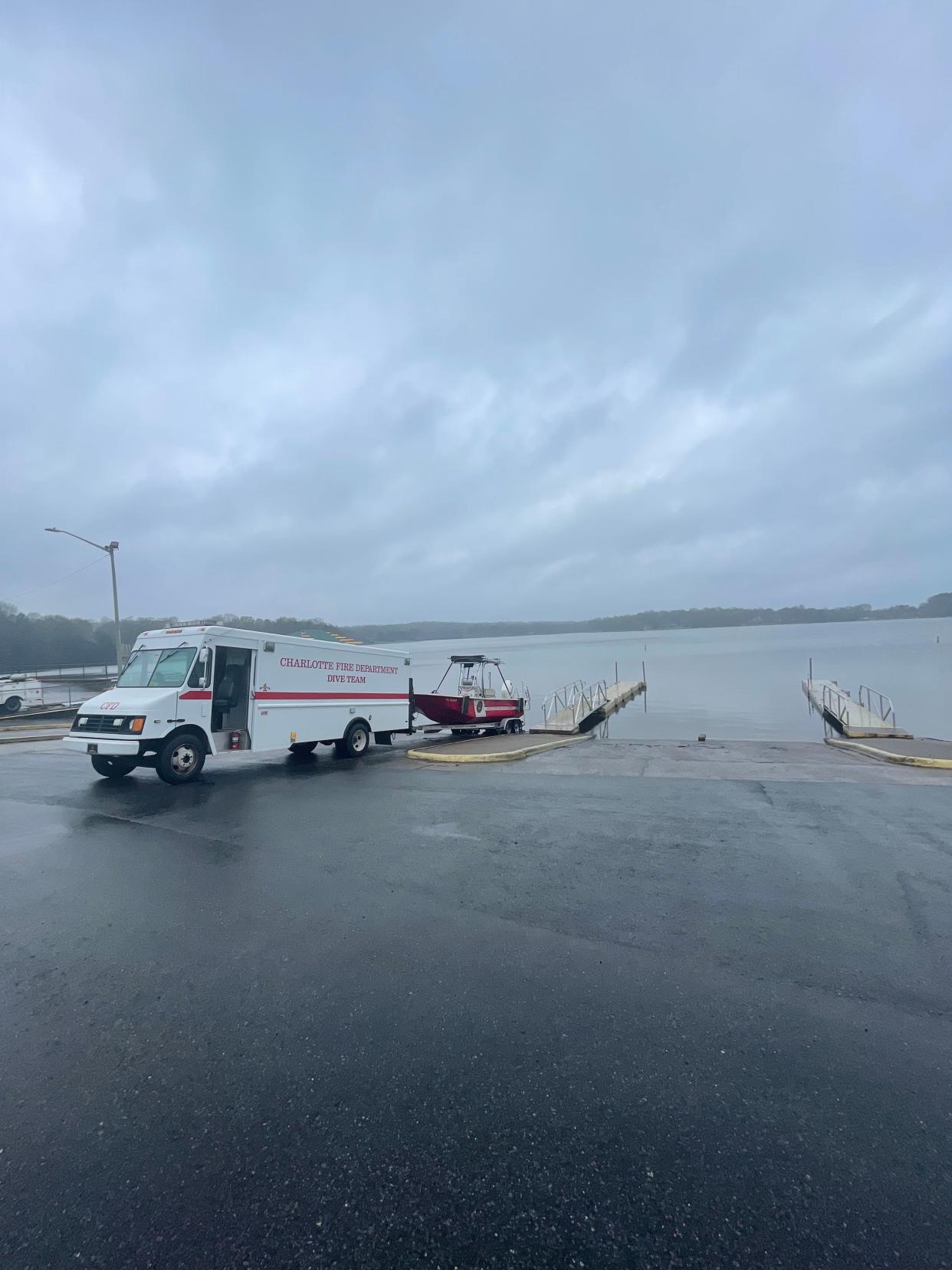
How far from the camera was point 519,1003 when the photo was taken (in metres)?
3.77

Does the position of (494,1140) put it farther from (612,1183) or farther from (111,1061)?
(111,1061)

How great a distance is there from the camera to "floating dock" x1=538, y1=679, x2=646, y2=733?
949 inches

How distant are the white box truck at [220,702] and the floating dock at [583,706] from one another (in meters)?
9.25

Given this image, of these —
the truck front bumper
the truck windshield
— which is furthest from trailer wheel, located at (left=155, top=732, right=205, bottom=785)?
the truck windshield

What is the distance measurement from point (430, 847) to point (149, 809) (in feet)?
14.6

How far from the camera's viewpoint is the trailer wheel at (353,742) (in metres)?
14.0

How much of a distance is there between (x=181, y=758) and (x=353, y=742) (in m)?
4.05

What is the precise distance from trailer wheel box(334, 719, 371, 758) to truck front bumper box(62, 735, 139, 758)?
4.41 m

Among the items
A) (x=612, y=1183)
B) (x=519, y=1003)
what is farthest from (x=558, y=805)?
(x=612, y=1183)

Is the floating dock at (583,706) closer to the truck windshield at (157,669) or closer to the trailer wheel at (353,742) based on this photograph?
the trailer wheel at (353,742)

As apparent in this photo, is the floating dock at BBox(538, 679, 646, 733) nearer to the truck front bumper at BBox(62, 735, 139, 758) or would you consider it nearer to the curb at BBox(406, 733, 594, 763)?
the curb at BBox(406, 733, 594, 763)

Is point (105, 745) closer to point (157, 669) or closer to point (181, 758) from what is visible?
point (181, 758)

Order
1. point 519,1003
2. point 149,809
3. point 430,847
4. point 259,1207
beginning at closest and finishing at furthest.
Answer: point 259,1207
point 519,1003
point 430,847
point 149,809

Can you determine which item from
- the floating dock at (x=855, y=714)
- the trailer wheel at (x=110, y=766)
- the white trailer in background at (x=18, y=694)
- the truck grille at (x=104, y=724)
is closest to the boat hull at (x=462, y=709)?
the trailer wheel at (x=110, y=766)
